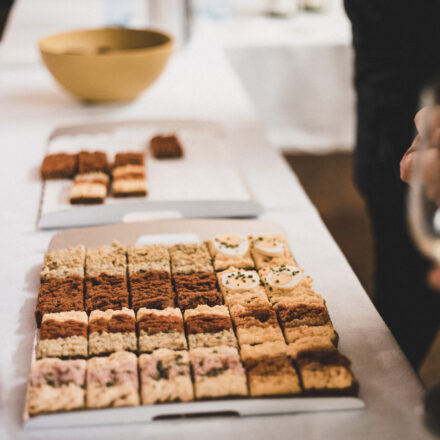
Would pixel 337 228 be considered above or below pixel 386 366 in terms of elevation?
below

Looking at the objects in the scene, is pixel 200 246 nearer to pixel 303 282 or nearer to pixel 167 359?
pixel 303 282

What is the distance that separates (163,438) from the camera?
76cm

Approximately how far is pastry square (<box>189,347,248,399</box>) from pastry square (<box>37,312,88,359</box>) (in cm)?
15

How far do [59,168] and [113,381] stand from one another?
2.29ft

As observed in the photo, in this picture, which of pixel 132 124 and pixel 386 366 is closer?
pixel 386 366

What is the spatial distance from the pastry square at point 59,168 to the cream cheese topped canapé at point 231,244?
0.43 m

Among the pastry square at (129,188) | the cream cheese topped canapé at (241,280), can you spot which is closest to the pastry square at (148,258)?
the cream cheese topped canapé at (241,280)

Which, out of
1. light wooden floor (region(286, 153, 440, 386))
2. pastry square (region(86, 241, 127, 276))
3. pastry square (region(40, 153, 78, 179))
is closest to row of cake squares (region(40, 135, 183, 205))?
pastry square (region(40, 153, 78, 179))

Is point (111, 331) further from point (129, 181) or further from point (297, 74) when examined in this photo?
point (297, 74)

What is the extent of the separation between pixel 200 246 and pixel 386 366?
1.27ft

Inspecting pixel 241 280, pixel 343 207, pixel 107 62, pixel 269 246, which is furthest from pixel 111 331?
pixel 343 207

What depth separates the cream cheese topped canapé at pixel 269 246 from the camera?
3.52 ft

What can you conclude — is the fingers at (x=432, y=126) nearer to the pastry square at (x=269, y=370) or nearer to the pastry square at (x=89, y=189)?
the pastry square at (x=269, y=370)

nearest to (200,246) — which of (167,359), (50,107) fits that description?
(167,359)
